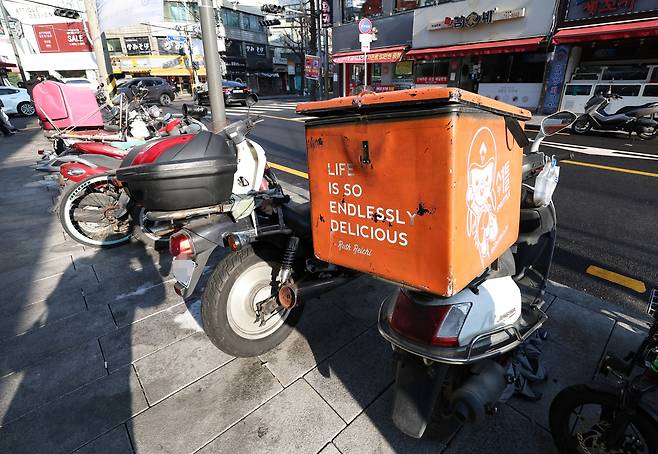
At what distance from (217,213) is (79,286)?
188 cm

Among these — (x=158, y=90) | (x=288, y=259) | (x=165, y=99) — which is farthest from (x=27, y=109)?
(x=288, y=259)

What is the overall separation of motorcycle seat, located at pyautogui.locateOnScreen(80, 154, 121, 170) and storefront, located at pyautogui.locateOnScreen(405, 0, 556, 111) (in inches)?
598

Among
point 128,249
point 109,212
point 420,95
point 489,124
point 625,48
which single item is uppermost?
point 625,48

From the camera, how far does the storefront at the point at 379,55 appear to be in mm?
18625

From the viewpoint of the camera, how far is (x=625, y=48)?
39.8 feet

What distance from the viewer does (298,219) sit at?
7.35 feet

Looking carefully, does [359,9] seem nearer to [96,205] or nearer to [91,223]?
[96,205]

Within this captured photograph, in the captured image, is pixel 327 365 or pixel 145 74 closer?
pixel 327 365

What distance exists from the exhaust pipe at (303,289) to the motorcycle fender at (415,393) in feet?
2.60

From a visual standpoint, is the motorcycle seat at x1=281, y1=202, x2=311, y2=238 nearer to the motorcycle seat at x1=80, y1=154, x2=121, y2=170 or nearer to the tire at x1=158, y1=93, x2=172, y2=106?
the motorcycle seat at x1=80, y1=154, x2=121, y2=170

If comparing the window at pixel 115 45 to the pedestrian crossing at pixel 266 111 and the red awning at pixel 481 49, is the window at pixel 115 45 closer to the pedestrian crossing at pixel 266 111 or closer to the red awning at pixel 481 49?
the pedestrian crossing at pixel 266 111

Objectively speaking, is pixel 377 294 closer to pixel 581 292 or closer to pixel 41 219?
pixel 581 292

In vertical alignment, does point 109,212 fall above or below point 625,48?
below

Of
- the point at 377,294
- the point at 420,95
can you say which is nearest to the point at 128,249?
the point at 377,294
